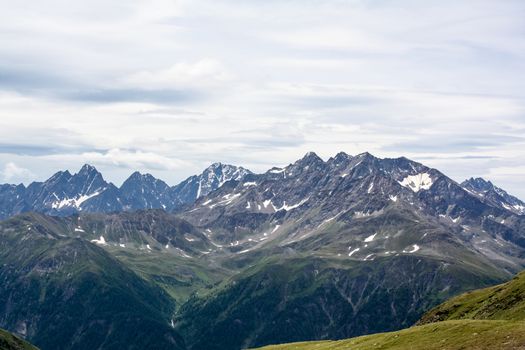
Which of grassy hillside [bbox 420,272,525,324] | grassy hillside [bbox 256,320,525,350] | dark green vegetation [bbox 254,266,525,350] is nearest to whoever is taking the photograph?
grassy hillside [bbox 256,320,525,350]

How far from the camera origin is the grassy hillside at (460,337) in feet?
230

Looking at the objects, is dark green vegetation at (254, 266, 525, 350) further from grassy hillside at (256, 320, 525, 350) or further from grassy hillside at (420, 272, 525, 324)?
grassy hillside at (420, 272, 525, 324)

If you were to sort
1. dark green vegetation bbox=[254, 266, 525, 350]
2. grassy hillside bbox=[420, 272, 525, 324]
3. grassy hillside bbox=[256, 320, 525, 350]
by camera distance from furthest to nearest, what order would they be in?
grassy hillside bbox=[420, 272, 525, 324]
dark green vegetation bbox=[254, 266, 525, 350]
grassy hillside bbox=[256, 320, 525, 350]

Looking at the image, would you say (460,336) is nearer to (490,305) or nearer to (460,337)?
(460,337)

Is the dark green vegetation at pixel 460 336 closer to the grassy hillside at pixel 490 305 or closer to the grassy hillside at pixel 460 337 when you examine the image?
the grassy hillside at pixel 460 337

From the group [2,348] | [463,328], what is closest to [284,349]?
[463,328]

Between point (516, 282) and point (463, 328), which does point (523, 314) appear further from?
point (463, 328)

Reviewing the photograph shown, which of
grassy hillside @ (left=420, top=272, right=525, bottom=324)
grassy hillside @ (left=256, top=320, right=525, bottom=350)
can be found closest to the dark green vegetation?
grassy hillside @ (left=256, top=320, right=525, bottom=350)

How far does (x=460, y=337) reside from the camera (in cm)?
7650

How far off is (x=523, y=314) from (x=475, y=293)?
4406 cm

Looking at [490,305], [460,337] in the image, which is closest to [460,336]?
[460,337]

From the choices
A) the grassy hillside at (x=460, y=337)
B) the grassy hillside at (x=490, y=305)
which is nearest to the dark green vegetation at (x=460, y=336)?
the grassy hillside at (x=460, y=337)

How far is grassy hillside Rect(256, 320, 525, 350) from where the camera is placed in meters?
70.2

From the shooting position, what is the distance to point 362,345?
95562mm
